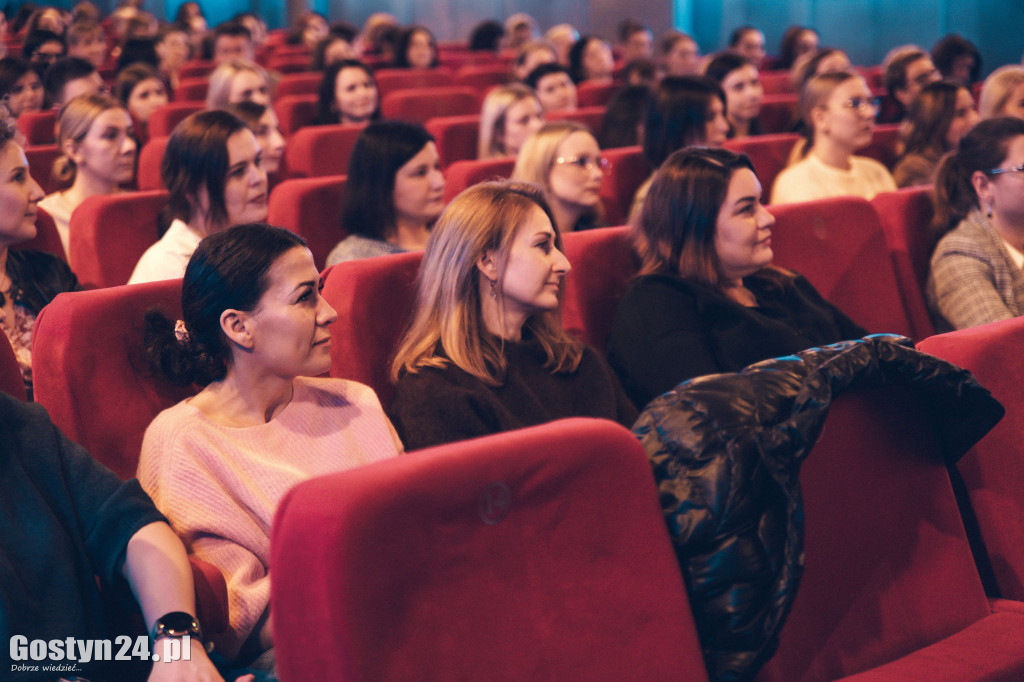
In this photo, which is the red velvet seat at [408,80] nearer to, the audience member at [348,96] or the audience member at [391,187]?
the audience member at [348,96]

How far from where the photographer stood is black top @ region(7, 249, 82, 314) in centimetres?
197

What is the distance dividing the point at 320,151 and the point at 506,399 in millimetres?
2245

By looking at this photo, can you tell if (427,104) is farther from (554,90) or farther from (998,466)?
(998,466)

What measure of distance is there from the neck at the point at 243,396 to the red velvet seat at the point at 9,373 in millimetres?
234

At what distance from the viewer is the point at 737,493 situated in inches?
38.4

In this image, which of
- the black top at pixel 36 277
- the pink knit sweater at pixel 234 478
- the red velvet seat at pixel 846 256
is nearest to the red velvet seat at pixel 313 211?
the black top at pixel 36 277

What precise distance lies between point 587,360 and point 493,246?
0.25 meters

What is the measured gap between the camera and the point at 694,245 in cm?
196

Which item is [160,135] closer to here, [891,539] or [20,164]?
[20,164]

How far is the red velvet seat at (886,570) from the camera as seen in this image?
110 cm

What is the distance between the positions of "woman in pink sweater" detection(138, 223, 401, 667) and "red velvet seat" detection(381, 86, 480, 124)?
3.36m

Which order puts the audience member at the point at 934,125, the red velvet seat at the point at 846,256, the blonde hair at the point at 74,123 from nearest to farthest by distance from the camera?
1. the red velvet seat at the point at 846,256
2. the blonde hair at the point at 74,123
3. the audience member at the point at 934,125

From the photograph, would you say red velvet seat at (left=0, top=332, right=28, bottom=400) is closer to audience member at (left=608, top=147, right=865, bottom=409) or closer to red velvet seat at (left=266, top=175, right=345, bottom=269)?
audience member at (left=608, top=147, right=865, bottom=409)

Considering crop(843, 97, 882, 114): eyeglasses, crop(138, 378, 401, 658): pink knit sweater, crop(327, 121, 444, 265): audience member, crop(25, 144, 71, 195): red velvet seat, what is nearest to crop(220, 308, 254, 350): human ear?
crop(138, 378, 401, 658): pink knit sweater
